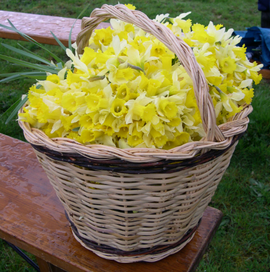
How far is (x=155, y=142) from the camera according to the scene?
654 millimetres

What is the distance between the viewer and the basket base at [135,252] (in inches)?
31.9

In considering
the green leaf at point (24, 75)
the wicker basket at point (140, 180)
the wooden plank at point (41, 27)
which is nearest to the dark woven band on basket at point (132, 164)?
the wicker basket at point (140, 180)

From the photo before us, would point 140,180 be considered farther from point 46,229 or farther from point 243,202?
point 243,202

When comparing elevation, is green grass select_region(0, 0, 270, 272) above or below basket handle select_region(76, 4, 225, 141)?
below

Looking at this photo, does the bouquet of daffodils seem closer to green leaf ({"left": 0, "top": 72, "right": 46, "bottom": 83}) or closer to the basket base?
green leaf ({"left": 0, "top": 72, "right": 46, "bottom": 83})

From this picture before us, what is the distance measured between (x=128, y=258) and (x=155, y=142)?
15.8 inches

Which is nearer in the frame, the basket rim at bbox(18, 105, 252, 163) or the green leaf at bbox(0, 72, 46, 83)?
the basket rim at bbox(18, 105, 252, 163)

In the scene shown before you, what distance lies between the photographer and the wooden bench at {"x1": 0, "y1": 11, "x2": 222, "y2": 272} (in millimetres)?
846

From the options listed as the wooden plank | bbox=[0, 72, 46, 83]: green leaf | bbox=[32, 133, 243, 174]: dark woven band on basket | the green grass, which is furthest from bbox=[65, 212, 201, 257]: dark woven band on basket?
the wooden plank

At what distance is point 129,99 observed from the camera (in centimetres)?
68

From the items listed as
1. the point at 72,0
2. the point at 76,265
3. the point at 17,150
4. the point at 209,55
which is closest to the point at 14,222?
the point at 76,265

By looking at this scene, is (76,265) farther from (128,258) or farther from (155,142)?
(155,142)

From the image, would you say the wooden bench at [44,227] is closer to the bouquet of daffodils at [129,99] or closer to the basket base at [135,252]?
the basket base at [135,252]

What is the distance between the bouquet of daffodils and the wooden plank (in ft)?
4.16
